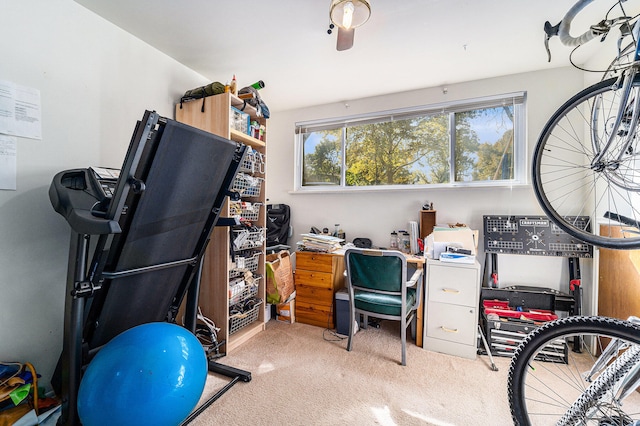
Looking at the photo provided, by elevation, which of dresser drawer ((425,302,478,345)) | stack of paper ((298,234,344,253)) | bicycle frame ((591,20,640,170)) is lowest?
dresser drawer ((425,302,478,345))

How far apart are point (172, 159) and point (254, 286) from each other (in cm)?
161

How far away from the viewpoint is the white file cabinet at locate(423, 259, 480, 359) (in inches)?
81.1

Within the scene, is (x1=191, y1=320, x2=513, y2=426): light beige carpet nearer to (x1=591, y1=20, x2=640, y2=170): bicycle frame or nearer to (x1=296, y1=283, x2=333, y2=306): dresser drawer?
(x1=296, y1=283, x2=333, y2=306): dresser drawer

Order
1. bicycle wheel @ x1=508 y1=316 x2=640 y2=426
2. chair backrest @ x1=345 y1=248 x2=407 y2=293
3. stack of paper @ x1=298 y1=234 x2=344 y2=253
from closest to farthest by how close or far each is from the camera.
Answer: bicycle wheel @ x1=508 y1=316 x2=640 y2=426 < chair backrest @ x1=345 y1=248 x2=407 y2=293 < stack of paper @ x1=298 y1=234 x2=344 y2=253

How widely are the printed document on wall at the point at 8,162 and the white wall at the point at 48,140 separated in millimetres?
27

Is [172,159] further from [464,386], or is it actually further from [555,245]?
[555,245]

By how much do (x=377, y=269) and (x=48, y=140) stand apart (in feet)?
7.59

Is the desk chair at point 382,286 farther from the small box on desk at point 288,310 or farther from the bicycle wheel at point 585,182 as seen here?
the bicycle wheel at point 585,182

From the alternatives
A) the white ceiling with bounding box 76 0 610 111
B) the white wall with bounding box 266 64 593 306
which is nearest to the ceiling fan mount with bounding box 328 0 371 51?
the white ceiling with bounding box 76 0 610 111

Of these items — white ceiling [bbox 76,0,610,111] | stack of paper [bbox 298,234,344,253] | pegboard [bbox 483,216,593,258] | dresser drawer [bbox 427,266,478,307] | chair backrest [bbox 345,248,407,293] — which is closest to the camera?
white ceiling [bbox 76,0,610,111]

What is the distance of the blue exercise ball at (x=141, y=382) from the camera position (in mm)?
973

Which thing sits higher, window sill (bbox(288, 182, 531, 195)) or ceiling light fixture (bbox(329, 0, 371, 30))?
ceiling light fixture (bbox(329, 0, 371, 30))

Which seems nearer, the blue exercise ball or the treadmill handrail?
the blue exercise ball

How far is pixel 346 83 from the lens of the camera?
107 inches
